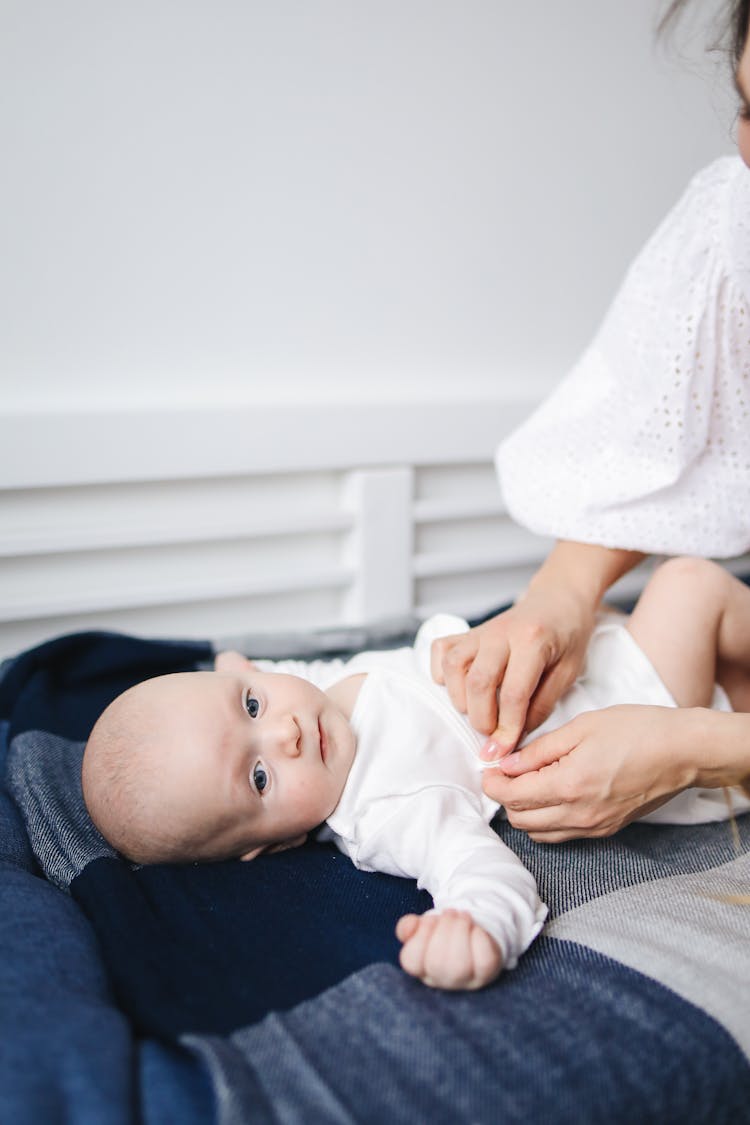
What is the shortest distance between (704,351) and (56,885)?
3.07 ft

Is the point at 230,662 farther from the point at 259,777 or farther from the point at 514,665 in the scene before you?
the point at 514,665

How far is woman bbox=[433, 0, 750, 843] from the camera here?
94 centimetres

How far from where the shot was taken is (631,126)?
1758 millimetres

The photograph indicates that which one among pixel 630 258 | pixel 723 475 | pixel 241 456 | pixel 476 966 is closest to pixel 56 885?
pixel 476 966

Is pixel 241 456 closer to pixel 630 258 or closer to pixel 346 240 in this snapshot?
pixel 346 240

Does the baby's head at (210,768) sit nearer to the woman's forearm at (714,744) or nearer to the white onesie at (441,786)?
the white onesie at (441,786)

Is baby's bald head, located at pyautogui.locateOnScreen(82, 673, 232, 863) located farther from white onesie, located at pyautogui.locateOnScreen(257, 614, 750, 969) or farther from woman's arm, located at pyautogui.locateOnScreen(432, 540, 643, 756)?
woman's arm, located at pyautogui.locateOnScreen(432, 540, 643, 756)

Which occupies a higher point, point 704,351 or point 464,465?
point 704,351

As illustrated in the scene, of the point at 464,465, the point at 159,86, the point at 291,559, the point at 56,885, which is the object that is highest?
the point at 159,86

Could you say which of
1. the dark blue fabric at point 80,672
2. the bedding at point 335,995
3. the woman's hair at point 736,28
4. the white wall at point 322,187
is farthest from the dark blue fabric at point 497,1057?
the white wall at point 322,187

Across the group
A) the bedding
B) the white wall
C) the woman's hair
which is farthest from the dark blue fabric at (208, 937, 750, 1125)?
the white wall

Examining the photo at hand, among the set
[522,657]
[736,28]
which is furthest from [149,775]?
[736,28]

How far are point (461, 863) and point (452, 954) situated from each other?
141 mm

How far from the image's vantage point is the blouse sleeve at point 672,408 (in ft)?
3.67
